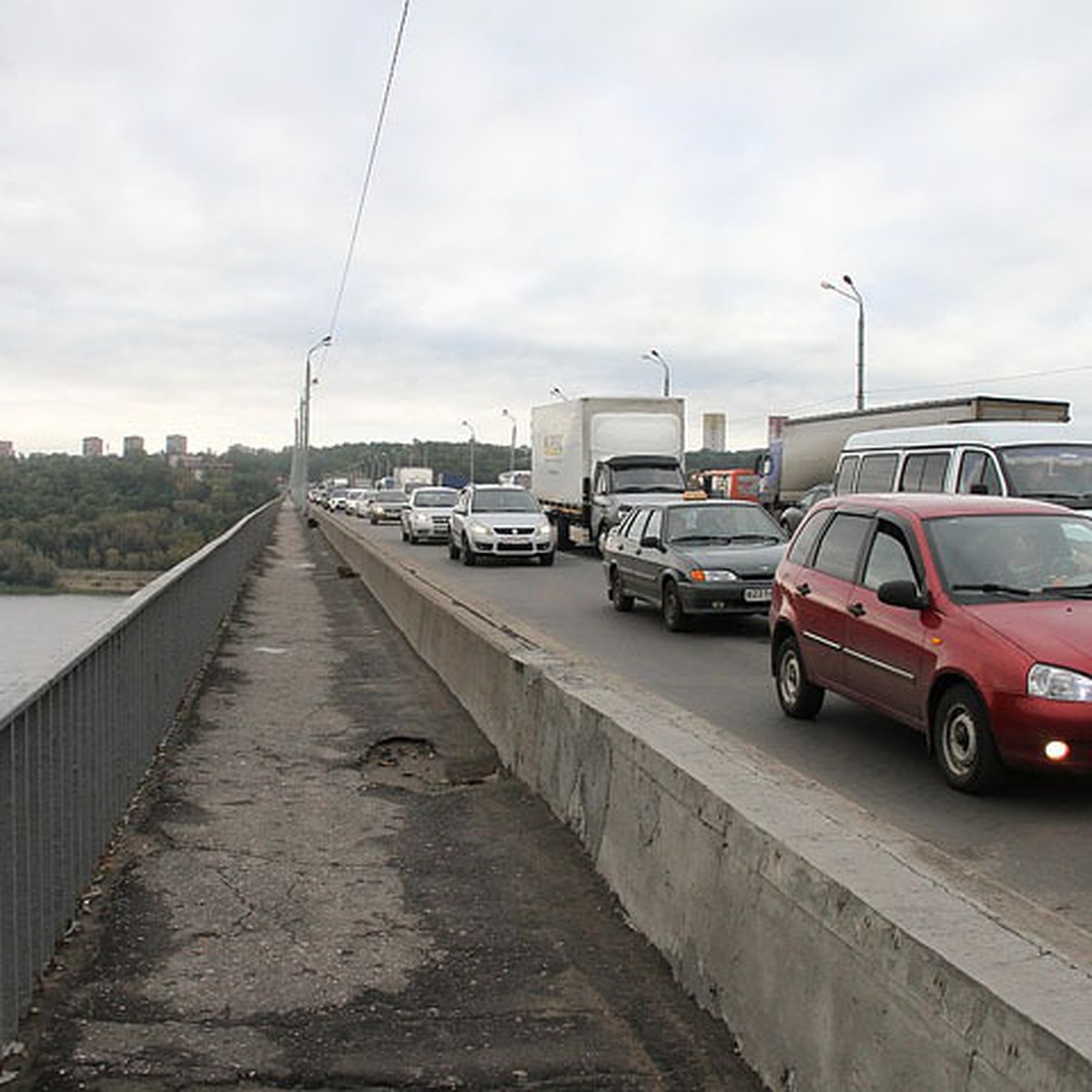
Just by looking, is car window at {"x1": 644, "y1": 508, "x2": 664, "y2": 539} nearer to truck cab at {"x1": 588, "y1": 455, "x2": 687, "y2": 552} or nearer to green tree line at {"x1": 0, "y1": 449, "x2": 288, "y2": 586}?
green tree line at {"x1": 0, "y1": 449, "x2": 288, "y2": 586}

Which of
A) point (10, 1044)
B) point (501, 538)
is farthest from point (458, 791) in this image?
point (501, 538)

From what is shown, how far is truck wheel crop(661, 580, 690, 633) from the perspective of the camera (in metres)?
15.6

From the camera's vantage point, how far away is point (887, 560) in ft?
27.6

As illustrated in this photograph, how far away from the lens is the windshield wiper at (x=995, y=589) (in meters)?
7.61

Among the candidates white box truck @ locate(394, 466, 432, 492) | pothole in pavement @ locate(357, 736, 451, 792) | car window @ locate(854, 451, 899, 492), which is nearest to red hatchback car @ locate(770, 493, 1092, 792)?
pothole in pavement @ locate(357, 736, 451, 792)

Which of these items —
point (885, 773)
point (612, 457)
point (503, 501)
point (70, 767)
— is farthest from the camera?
point (612, 457)

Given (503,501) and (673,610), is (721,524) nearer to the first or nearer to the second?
(673,610)

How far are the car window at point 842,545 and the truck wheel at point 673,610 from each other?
614 centimetres

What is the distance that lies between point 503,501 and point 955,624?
74.1 ft

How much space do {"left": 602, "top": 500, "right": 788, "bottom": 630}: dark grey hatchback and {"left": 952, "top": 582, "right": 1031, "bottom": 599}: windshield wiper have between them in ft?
24.1

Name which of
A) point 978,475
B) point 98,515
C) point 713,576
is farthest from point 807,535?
point 98,515

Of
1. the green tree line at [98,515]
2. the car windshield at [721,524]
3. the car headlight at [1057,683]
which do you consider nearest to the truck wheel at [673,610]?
the car windshield at [721,524]

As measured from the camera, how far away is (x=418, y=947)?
5.26m

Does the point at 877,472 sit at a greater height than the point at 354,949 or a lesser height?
greater
